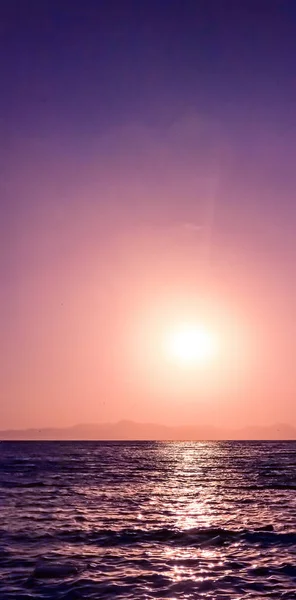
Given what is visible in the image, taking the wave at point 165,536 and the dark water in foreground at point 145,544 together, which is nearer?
the dark water in foreground at point 145,544

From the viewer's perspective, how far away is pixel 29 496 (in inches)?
1597

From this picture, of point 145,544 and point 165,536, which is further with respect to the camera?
point 165,536

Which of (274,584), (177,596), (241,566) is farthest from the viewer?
(241,566)

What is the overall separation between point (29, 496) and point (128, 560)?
21372 mm

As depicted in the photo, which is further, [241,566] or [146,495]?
[146,495]

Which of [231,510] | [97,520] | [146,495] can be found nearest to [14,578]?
[97,520]

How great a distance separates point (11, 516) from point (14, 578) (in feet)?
43.7

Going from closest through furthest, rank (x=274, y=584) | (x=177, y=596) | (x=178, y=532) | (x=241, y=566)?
(x=177, y=596), (x=274, y=584), (x=241, y=566), (x=178, y=532)

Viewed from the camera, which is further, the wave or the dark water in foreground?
the wave

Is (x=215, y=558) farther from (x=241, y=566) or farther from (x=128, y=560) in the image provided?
(x=128, y=560)

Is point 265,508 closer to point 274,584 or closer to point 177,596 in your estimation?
point 274,584

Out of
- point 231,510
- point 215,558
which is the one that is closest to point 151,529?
point 215,558

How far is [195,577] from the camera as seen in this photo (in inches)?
724

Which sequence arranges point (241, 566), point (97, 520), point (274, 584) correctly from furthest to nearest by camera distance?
point (97, 520) < point (241, 566) < point (274, 584)
